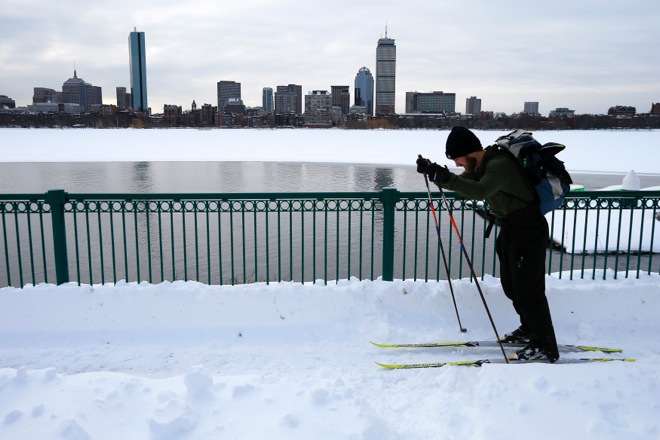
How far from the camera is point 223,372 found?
14.4 ft

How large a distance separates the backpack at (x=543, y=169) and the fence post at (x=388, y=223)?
1652mm

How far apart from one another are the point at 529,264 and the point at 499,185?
0.69 m

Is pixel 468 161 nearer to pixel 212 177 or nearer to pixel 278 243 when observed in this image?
pixel 278 243

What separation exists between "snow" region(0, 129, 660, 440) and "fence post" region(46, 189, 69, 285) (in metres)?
0.34

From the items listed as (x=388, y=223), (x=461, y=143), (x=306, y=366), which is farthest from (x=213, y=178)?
(x=461, y=143)

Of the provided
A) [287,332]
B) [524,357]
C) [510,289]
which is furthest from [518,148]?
[287,332]

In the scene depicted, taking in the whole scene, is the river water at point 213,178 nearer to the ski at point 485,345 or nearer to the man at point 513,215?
the ski at point 485,345

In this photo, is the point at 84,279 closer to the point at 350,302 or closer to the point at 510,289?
the point at 350,302

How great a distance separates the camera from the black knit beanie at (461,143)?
13.5 ft

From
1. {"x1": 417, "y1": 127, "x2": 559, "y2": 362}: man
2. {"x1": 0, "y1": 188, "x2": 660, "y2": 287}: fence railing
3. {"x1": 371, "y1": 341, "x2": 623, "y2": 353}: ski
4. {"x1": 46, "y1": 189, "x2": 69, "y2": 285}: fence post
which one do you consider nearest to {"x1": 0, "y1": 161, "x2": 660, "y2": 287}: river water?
{"x1": 0, "y1": 188, "x2": 660, "y2": 287}: fence railing

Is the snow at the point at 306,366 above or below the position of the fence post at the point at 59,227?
below

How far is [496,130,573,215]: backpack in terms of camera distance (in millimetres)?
3953

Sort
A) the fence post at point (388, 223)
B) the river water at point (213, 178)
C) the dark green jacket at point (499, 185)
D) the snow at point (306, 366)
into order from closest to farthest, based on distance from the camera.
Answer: the snow at point (306, 366) < the dark green jacket at point (499, 185) < the fence post at point (388, 223) < the river water at point (213, 178)

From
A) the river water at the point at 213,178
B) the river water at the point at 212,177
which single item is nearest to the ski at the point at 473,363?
the river water at the point at 213,178
